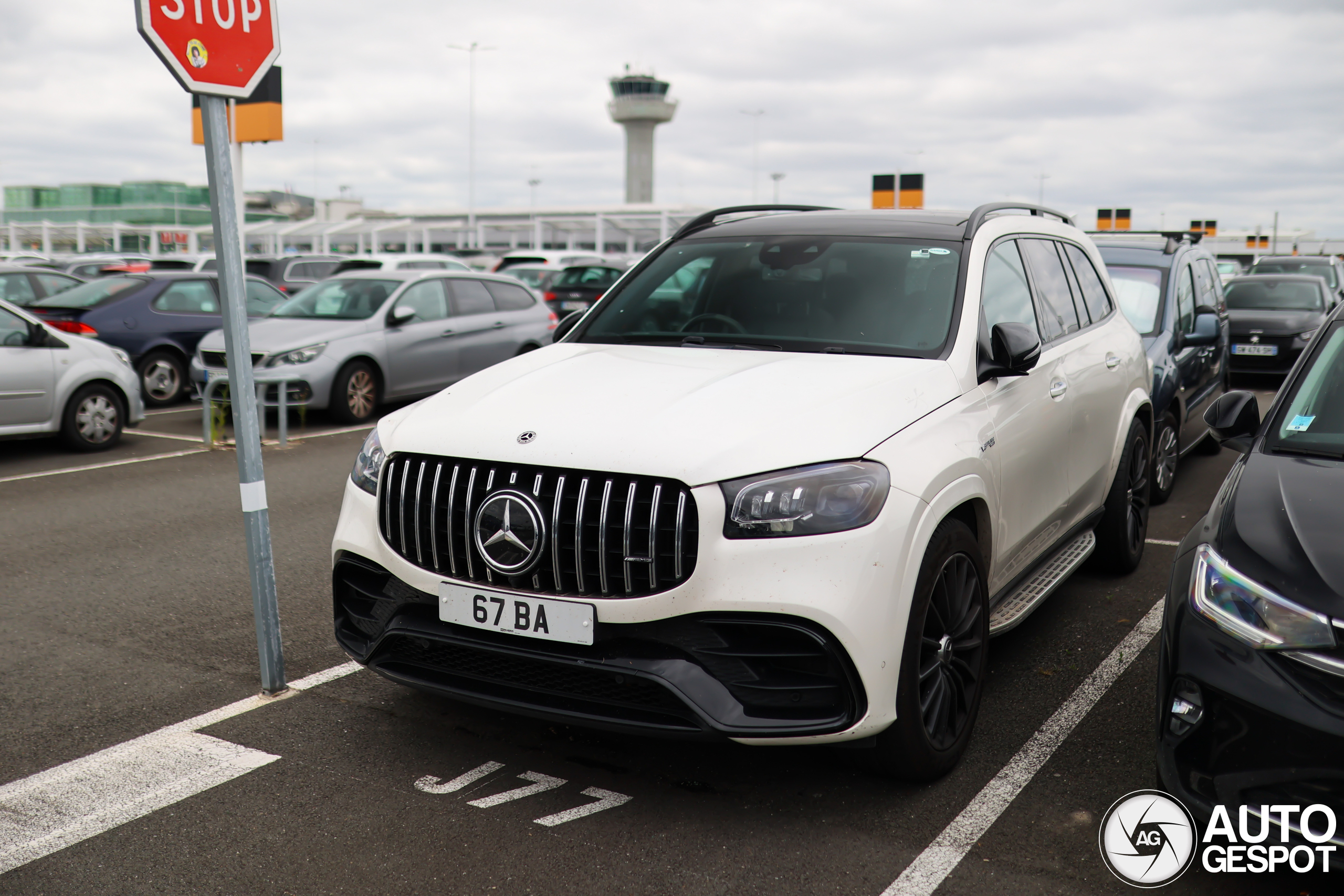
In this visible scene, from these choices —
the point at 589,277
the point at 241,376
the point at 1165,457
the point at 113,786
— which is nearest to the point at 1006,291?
the point at 241,376

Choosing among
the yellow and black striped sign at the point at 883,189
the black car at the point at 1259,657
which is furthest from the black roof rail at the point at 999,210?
the yellow and black striped sign at the point at 883,189

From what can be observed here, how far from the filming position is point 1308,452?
11.6ft

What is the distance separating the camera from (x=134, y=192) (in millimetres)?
93438

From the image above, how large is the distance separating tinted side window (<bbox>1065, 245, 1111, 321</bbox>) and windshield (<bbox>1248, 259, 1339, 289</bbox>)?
15893 millimetres

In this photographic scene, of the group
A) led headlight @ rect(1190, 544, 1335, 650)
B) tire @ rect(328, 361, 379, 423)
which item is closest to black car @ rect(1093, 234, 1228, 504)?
led headlight @ rect(1190, 544, 1335, 650)

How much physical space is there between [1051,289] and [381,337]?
27.7 feet

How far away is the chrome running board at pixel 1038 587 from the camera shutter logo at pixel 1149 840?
2.52ft

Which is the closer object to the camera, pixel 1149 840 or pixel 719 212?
pixel 1149 840

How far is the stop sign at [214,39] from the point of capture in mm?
3771

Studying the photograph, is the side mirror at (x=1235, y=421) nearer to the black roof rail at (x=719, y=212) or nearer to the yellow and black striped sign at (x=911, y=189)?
the black roof rail at (x=719, y=212)

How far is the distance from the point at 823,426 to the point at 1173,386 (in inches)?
213

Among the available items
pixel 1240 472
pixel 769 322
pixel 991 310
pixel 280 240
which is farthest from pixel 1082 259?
pixel 280 240

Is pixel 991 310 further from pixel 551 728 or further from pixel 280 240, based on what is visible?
pixel 280 240

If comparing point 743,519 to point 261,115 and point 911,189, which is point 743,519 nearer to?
point 261,115
